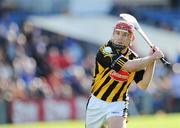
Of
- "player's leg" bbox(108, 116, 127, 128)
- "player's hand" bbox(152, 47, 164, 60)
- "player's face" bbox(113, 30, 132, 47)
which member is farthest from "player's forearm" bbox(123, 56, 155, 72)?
"player's leg" bbox(108, 116, 127, 128)

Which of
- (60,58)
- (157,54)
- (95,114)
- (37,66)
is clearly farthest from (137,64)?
(60,58)

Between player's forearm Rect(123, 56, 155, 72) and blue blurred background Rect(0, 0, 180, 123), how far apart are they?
28.3 feet

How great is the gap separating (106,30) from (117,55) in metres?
15.3

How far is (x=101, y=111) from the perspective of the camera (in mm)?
9211

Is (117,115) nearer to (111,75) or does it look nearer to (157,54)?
(111,75)

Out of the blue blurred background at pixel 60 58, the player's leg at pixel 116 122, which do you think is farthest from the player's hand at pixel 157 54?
the blue blurred background at pixel 60 58

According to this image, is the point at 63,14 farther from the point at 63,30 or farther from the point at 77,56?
the point at 77,56

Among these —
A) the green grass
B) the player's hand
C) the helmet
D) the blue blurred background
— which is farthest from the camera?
the blue blurred background

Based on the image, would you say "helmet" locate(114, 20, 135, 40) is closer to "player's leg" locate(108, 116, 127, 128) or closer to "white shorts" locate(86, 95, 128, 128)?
"white shorts" locate(86, 95, 128, 128)

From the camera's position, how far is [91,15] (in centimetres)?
2453

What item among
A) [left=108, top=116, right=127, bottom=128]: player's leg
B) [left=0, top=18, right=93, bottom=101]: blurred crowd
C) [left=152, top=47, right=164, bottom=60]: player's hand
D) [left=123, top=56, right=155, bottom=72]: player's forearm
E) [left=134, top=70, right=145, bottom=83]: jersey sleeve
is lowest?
[left=0, top=18, right=93, bottom=101]: blurred crowd

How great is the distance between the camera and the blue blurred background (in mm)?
17766

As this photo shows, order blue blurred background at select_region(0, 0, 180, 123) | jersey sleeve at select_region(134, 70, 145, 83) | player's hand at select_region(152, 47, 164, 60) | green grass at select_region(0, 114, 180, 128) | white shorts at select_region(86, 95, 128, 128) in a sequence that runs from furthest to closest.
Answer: blue blurred background at select_region(0, 0, 180, 123) → green grass at select_region(0, 114, 180, 128) → jersey sleeve at select_region(134, 70, 145, 83) → white shorts at select_region(86, 95, 128, 128) → player's hand at select_region(152, 47, 164, 60)

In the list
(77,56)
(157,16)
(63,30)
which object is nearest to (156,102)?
(77,56)
